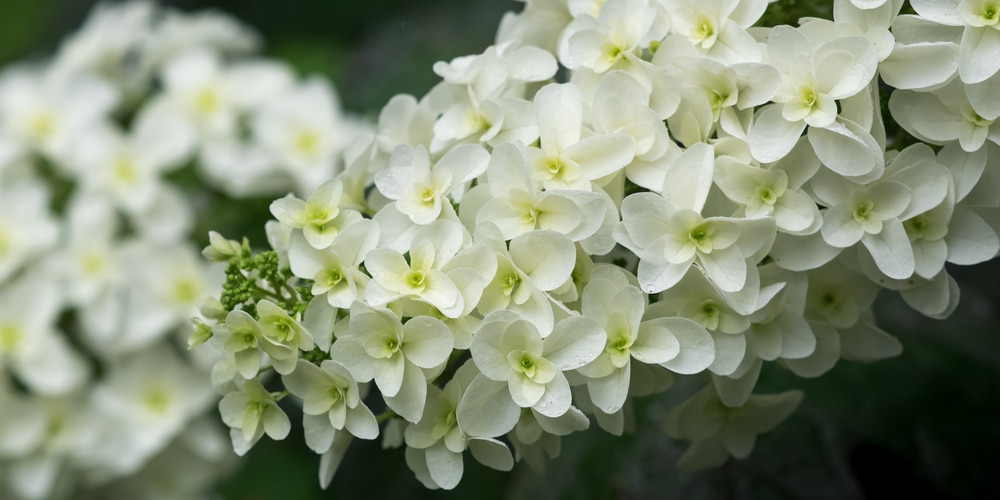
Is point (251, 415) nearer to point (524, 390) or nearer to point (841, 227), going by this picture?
point (524, 390)

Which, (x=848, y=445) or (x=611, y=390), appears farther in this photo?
(x=848, y=445)

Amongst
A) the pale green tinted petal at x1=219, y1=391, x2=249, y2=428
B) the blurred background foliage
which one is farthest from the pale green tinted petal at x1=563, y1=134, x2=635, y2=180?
the blurred background foliage

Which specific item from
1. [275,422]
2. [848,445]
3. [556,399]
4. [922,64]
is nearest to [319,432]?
[275,422]

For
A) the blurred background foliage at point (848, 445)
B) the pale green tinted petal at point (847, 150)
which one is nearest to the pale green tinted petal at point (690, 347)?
the pale green tinted petal at point (847, 150)

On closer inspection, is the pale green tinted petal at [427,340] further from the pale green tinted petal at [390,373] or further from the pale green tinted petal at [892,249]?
the pale green tinted petal at [892,249]

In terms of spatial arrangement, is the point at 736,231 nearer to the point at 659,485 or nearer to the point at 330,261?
the point at 330,261
